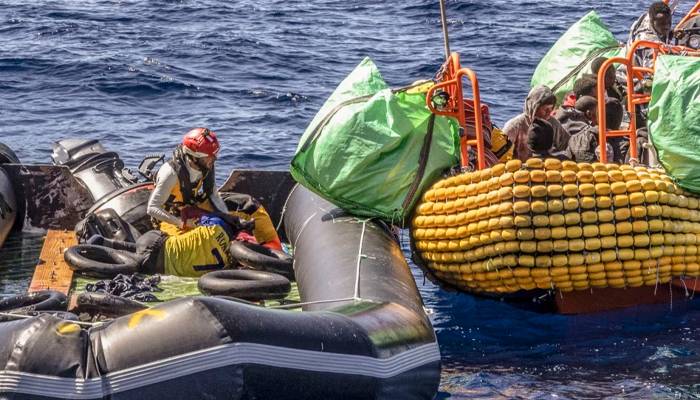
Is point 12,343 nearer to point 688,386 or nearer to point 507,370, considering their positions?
point 507,370

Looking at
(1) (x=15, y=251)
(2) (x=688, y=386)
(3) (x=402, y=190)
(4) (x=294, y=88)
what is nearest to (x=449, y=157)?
(3) (x=402, y=190)

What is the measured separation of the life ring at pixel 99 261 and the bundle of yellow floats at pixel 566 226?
7.69 ft

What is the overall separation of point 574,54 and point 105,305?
6.56 m

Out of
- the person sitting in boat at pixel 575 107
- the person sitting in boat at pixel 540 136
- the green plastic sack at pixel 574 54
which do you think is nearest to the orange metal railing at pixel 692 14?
the green plastic sack at pixel 574 54

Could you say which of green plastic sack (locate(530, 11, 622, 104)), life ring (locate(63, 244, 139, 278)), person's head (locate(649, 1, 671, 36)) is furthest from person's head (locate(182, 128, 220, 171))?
person's head (locate(649, 1, 671, 36))

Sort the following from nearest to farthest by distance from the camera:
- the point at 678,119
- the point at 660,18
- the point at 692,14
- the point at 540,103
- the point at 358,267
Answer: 1. the point at 358,267
2. the point at 678,119
3. the point at 540,103
4. the point at 660,18
5. the point at 692,14

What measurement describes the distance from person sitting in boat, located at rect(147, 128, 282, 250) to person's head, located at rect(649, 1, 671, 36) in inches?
199

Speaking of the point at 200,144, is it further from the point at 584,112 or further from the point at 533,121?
the point at 584,112

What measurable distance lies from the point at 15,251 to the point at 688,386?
563cm

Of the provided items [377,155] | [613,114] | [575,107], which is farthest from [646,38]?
[377,155]

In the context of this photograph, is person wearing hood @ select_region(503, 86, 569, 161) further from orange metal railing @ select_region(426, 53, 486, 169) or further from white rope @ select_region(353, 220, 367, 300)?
white rope @ select_region(353, 220, 367, 300)

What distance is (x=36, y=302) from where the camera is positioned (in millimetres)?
8219

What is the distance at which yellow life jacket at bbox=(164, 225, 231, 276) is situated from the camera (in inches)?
382

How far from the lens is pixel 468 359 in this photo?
352 inches
